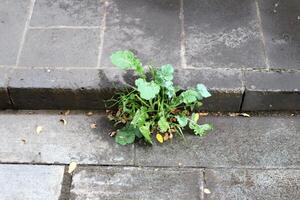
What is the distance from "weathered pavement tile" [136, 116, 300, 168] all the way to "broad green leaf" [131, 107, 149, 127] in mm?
181

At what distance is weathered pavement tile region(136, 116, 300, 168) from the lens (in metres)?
3.25

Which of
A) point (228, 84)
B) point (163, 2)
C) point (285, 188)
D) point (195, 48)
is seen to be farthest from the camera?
point (163, 2)

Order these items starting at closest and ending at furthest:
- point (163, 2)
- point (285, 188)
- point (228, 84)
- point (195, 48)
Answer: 1. point (285, 188)
2. point (228, 84)
3. point (195, 48)
4. point (163, 2)

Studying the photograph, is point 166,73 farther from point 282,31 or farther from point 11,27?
point 11,27

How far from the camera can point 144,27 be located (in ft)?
12.2

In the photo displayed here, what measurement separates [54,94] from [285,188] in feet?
5.43

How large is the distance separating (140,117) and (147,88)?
22 cm

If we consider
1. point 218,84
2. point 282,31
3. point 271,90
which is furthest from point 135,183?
point 282,31

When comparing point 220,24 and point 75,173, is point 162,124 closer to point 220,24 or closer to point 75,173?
point 75,173

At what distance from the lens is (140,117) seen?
3262 millimetres

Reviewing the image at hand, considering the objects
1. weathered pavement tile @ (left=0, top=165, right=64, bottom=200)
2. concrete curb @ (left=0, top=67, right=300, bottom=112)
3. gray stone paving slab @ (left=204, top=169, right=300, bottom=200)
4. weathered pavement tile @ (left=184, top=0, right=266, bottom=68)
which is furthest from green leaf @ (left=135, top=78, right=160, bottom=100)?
Answer: weathered pavement tile @ (left=0, top=165, right=64, bottom=200)

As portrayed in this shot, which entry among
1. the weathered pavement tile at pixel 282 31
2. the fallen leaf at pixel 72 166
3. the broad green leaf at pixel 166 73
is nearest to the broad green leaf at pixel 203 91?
the broad green leaf at pixel 166 73

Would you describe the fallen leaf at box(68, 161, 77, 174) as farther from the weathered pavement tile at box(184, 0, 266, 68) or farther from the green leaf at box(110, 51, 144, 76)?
the weathered pavement tile at box(184, 0, 266, 68)

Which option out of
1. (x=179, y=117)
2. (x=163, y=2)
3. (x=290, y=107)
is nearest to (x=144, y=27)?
(x=163, y=2)
